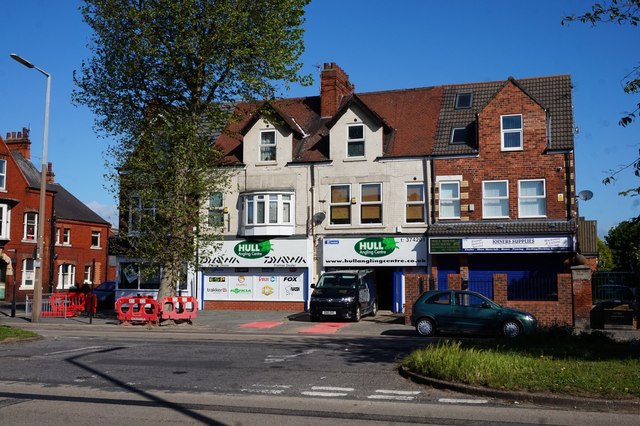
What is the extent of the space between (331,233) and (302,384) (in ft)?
67.5

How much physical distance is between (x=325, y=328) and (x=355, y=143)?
1150 cm

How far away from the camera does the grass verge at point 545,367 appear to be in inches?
388

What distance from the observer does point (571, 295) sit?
77.0ft

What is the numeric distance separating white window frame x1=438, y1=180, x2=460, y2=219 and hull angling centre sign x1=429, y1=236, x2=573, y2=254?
4.79 ft

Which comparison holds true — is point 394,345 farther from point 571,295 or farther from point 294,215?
point 294,215

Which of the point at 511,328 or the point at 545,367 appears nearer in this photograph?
the point at 545,367

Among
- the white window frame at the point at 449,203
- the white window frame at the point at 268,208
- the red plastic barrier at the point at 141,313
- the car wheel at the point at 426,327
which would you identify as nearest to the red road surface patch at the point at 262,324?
the red plastic barrier at the point at 141,313

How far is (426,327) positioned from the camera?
21281mm

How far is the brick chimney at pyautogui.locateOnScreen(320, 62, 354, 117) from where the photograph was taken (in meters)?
35.2

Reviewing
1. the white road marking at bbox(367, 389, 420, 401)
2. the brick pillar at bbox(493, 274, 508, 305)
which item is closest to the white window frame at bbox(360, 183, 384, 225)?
the brick pillar at bbox(493, 274, 508, 305)

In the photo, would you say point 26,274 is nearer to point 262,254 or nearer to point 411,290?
point 262,254

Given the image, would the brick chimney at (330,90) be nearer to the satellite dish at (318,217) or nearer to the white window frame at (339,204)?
the white window frame at (339,204)

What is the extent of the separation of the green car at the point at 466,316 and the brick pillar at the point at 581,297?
13.0ft

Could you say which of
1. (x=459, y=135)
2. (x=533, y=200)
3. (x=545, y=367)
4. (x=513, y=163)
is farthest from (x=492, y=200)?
(x=545, y=367)
